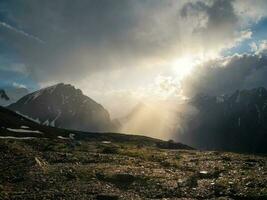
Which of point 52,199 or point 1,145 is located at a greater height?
point 1,145

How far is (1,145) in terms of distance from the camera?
76562 mm

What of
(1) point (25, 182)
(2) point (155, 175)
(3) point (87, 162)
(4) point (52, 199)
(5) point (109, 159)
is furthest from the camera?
(5) point (109, 159)

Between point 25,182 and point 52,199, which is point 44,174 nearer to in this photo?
point 25,182

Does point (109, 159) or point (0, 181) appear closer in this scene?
point (0, 181)

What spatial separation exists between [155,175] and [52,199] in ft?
62.8

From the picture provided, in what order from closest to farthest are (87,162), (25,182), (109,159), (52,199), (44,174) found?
(52,199)
(25,182)
(44,174)
(87,162)
(109,159)

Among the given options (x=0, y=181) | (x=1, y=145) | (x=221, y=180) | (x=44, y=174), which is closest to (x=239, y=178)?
(x=221, y=180)

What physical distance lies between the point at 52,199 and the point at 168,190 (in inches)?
511

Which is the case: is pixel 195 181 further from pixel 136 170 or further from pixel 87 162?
pixel 87 162

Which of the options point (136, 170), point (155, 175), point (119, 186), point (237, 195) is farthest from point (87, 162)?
point (237, 195)

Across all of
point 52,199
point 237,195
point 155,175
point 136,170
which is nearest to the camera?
point 52,199

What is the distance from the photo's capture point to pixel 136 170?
58406mm

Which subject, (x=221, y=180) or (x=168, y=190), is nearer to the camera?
(x=168, y=190)

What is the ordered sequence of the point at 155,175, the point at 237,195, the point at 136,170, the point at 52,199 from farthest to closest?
the point at 136,170 < the point at 155,175 < the point at 237,195 < the point at 52,199
